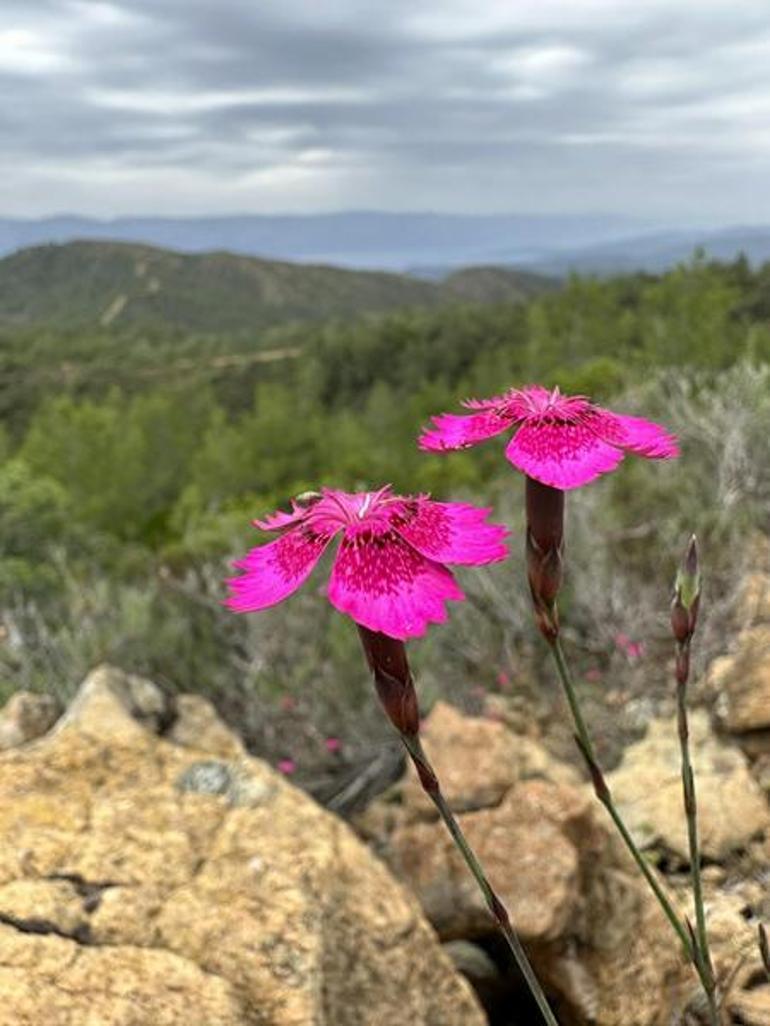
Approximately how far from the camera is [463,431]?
165 cm

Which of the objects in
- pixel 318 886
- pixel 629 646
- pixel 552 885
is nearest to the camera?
pixel 318 886

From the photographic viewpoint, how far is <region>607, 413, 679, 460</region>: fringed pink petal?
152cm

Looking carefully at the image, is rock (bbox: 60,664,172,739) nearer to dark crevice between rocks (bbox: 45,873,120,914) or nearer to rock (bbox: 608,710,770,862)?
dark crevice between rocks (bbox: 45,873,120,914)

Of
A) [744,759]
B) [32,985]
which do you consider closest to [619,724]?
[744,759]

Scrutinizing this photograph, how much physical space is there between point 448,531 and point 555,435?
0.25m

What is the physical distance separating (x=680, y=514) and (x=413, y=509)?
29.8 feet

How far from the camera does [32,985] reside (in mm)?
2527

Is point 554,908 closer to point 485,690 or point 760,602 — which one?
point 485,690

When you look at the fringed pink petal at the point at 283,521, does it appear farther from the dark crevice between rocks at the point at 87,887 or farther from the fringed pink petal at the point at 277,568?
the dark crevice between rocks at the point at 87,887

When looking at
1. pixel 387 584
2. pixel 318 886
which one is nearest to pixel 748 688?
pixel 318 886

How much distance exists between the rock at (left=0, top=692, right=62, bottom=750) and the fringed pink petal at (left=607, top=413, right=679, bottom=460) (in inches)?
159

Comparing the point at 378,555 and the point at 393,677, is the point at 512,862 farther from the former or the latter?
the point at 378,555

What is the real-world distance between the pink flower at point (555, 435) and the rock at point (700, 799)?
3589 millimetres

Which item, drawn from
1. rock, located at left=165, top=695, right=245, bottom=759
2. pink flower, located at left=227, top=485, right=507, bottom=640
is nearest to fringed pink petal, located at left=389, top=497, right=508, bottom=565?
pink flower, located at left=227, top=485, right=507, bottom=640
